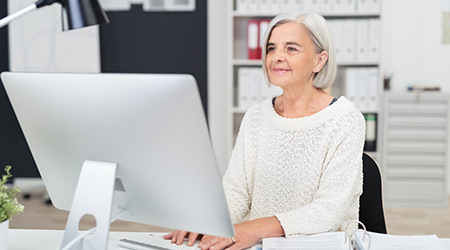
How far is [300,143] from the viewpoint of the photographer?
5.32ft

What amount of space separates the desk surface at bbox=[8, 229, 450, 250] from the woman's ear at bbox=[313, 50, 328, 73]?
645mm

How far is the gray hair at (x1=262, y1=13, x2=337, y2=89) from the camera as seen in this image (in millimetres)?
1593

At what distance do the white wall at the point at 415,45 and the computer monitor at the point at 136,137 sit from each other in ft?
11.7

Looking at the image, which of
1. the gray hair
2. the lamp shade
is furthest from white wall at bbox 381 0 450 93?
the lamp shade

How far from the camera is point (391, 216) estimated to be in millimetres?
3766

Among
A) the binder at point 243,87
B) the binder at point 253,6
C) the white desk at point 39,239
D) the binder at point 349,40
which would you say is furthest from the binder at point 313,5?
the white desk at point 39,239

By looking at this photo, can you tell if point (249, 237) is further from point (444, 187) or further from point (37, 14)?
point (37, 14)

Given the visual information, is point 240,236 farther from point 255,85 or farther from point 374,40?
point 374,40

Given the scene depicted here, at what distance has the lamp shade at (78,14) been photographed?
1.39 m

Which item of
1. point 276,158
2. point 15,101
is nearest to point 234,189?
point 276,158

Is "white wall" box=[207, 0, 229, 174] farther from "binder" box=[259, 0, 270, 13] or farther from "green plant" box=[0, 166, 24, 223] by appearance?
"green plant" box=[0, 166, 24, 223]

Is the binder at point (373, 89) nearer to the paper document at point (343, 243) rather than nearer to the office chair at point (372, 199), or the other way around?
the office chair at point (372, 199)

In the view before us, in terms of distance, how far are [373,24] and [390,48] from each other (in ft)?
1.85

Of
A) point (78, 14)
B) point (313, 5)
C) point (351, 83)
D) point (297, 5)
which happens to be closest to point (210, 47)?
point (297, 5)
